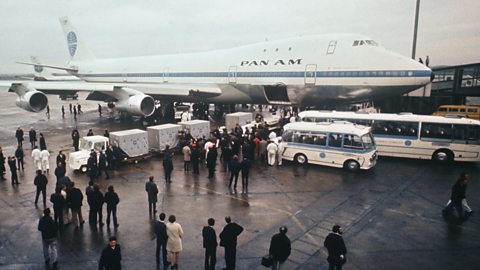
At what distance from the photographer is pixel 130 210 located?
10992 millimetres

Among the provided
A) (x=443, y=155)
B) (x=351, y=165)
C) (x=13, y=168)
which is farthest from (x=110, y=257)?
(x=443, y=155)

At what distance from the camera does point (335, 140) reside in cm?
1573

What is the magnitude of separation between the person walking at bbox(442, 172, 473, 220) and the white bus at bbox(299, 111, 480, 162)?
6.80m

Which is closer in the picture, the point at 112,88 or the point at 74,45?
the point at 112,88

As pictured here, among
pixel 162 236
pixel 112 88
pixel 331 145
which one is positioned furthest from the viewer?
pixel 112 88

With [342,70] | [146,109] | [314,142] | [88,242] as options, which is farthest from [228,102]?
[88,242]

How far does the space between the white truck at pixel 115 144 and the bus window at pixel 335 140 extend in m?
9.43

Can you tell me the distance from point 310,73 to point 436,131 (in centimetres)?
878

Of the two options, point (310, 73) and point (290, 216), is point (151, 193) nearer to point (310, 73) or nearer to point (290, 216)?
point (290, 216)

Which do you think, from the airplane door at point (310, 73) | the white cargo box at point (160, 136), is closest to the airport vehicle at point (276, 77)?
the airplane door at point (310, 73)

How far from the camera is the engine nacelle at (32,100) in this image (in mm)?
24812

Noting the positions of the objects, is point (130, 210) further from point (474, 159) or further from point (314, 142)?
point (474, 159)

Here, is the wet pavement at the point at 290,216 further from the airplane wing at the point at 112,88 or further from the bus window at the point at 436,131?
the airplane wing at the point at 112,88

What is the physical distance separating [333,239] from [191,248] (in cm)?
377
